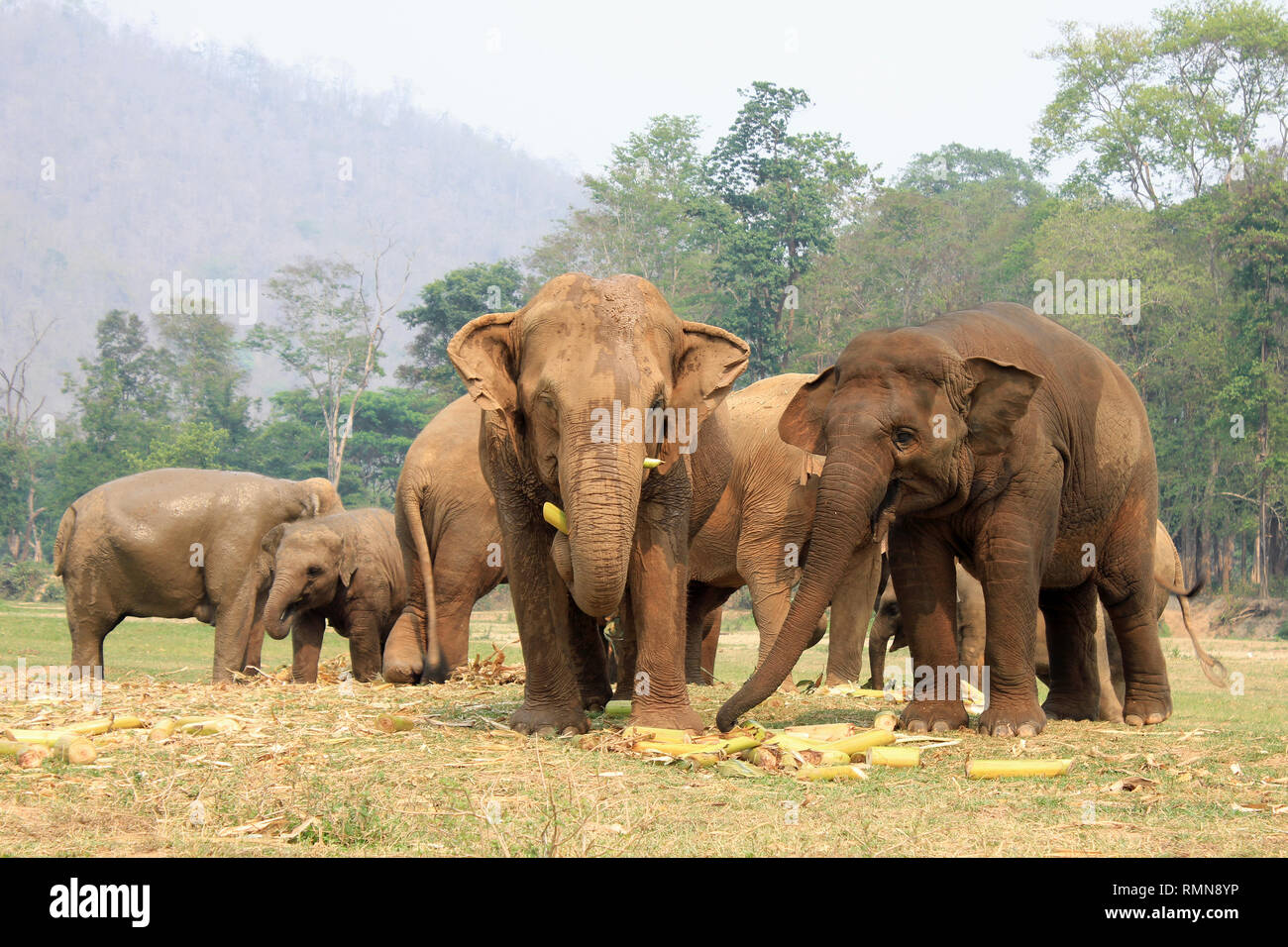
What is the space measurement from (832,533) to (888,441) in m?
0.65

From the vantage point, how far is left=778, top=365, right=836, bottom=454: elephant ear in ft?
27.2

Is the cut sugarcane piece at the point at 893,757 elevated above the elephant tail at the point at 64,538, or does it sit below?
below

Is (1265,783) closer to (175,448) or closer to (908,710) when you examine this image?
(908,710)

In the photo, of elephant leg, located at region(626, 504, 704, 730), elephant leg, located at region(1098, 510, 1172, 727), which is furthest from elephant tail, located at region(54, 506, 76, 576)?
elephant leg, located at region(1098, 510, 1172, 727)

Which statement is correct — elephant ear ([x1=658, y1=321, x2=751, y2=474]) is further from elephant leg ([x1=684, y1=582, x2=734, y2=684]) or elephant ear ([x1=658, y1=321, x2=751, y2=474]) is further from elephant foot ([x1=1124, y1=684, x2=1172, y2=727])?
elephant leg ([x1=684, y1=582, x2=734, y2=684])

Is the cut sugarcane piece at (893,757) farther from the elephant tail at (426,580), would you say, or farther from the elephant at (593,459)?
the elephant tail at (426,580)

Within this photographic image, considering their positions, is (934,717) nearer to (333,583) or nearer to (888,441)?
(888,441)

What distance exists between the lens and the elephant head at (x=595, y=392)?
6.78 m

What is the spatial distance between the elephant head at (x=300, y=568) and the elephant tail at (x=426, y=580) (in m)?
1.62

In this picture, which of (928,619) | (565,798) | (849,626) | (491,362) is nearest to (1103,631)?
(849,626)

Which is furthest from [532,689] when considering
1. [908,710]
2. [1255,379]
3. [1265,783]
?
[1255,379]

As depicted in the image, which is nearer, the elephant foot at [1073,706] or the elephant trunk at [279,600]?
the elephant foot at [1073,706]

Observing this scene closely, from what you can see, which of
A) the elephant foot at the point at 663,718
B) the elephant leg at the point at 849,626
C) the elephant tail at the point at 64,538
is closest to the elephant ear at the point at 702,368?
the elephant foot at the point at 663,718

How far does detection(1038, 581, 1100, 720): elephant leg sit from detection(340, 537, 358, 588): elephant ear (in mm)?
7348
